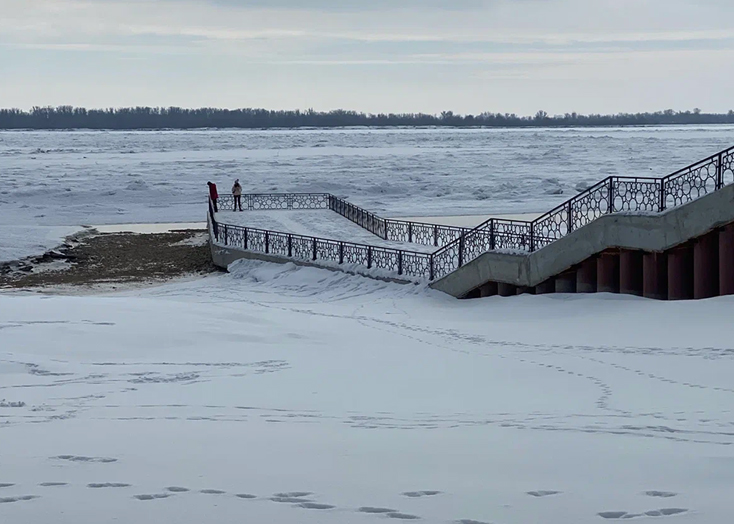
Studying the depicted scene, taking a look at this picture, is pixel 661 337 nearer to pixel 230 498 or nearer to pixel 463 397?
pixel 463 397

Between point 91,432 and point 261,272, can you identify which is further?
point 261,272

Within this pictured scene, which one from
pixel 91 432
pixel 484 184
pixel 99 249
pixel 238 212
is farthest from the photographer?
pixel 484 184

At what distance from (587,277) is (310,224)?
1420 cm

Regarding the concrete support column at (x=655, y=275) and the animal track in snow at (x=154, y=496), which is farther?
the concrete support column at (x=655, y=275)

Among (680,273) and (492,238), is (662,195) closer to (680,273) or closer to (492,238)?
(680,273)

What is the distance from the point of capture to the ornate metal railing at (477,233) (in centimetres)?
1369

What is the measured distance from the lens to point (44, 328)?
11234 mm

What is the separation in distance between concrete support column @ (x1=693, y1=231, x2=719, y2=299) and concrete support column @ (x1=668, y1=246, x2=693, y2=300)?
21 cm

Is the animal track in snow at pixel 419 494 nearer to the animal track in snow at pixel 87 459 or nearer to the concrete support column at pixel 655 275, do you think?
the animal track in snow at pixel 87 459

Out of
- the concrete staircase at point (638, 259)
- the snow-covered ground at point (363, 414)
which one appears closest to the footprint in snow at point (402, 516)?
the snow-covered ground at point (363, 414)

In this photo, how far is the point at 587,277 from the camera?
15.2 meters

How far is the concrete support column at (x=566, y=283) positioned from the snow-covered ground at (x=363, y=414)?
93 centimetres

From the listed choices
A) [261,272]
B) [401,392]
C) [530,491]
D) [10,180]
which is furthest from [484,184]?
[530,491]

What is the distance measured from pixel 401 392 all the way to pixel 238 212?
77.3ft
